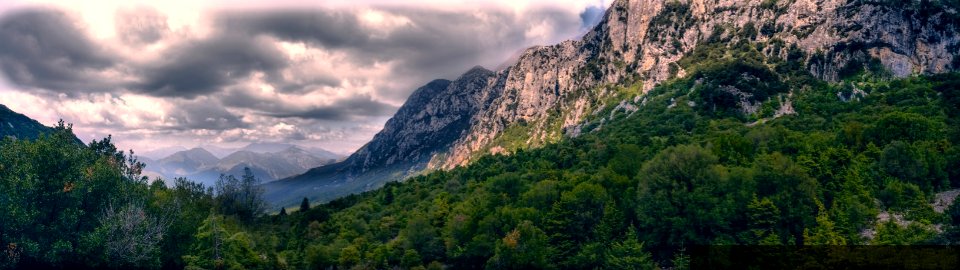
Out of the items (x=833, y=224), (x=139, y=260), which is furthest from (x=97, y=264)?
(x=833, y=224)

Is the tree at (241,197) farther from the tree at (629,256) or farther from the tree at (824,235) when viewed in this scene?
the tree at (824,235)

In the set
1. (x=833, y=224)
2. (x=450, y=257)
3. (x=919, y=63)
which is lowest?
(x=450, y=257)

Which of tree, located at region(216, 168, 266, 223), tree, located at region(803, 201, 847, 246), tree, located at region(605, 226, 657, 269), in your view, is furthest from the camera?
tree, located at region(216, 168, 266, 223)

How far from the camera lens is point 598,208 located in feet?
294

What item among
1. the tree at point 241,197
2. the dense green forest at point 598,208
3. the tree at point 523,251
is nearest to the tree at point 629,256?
the dense green forest at point 598,208

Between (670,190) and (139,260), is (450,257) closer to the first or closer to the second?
(670,190)

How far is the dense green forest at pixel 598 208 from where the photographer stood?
57.6 m

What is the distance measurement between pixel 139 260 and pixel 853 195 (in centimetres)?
9098

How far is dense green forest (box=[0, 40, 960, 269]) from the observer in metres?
57.6

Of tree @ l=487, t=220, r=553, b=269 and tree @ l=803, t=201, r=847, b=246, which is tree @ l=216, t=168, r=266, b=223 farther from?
tree @ l=803, t=201, r=847, b=246

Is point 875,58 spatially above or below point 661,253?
above

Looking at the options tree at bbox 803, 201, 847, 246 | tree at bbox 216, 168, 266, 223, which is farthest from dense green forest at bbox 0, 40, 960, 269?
tree at bbox 216, 168, 266, 223

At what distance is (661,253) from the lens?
7856 centimetres

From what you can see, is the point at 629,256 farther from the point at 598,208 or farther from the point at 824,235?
the point at 824,235
